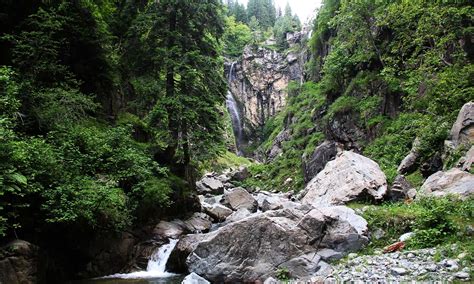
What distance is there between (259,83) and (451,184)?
6626 cm

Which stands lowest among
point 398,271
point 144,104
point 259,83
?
point 398,271

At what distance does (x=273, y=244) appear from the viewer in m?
10.7

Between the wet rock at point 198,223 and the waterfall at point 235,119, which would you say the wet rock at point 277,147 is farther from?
the wet rock at point 198,223

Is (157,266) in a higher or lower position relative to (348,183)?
lower

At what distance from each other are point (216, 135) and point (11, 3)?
10.9m

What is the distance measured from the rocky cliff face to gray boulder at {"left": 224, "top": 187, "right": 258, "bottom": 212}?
2001 inches

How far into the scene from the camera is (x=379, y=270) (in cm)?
835

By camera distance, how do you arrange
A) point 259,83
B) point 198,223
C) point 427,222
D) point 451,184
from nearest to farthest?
point 427,222 → point 451,184 → point 198,223 → point 259,83

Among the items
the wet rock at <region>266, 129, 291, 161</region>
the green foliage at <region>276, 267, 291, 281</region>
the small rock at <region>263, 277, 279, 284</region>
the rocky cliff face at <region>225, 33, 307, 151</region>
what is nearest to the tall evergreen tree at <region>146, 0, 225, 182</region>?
the green foliage at <region>276, 267, 291, 281</region>

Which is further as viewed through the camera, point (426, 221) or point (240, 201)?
point (240, 201)

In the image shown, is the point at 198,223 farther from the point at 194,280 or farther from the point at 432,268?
the point at 432,268

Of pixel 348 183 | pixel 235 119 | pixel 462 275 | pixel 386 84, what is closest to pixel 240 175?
pixel 386 84

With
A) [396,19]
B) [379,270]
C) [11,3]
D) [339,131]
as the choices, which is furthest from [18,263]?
[339,131]

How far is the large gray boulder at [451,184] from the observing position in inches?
429
